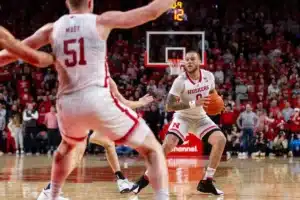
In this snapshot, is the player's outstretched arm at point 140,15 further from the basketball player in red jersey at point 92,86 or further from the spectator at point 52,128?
the spectator at point 52,128

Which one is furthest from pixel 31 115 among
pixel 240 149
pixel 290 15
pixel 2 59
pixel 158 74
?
pixel 2 59

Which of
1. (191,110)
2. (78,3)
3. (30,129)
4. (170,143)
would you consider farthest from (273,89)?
(78,3)

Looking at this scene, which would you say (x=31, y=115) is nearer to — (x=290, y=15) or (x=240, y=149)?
(x=240, y=149)

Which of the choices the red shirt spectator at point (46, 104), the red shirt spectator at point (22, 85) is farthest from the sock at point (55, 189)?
the red shirt spectator at point (22, 85)

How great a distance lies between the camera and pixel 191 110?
9.90m

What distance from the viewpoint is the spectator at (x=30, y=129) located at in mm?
20250

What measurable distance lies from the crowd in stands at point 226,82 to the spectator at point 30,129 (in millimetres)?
30

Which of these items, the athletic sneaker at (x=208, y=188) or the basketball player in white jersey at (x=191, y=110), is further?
the basketball player in white jersey at (x=191, y=110)

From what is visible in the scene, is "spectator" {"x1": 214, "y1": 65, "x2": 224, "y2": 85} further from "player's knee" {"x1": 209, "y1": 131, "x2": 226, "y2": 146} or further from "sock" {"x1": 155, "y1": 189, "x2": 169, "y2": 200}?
"sock" {"x1": 155, "y1": 189, "x2": 169, "y2": 200}

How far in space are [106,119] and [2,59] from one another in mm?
1161

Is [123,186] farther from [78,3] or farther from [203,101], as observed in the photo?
[78,3]

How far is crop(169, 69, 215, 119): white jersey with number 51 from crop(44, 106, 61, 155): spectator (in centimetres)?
1040

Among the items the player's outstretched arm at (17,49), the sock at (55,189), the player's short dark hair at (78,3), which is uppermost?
the player's short dark hair at (78,3)

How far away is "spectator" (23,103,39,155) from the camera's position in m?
20.2
